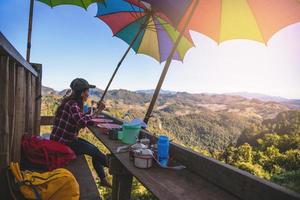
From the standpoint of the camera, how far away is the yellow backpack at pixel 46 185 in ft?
5.99

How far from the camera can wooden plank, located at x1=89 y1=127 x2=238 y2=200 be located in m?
1.90

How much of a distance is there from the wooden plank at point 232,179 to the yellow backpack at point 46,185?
1123 mm

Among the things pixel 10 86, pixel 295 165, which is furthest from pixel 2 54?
pixel 295 165

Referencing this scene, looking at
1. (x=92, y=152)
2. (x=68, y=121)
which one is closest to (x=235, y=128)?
(x=92, y=152)

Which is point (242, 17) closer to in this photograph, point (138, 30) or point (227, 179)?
point (138, 30)

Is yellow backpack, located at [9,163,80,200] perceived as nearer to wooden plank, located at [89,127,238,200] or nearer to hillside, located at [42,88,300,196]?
wooden plank, located at [89,127,238,200]

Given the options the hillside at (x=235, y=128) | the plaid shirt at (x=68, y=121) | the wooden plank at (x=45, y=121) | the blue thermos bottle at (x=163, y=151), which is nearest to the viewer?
the blue thermos bottle at (x=163, y=151)

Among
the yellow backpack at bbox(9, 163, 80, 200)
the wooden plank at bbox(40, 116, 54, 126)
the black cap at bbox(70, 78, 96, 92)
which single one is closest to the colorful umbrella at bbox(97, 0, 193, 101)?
the wooden plank at bbox(40, 116, 54, 126)

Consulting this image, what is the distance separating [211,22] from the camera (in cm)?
516

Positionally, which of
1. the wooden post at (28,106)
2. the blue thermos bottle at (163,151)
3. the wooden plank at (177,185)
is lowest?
the wooden plank at (177,185)

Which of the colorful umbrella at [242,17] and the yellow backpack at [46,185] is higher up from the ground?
the colorful umbrella at [242,17]

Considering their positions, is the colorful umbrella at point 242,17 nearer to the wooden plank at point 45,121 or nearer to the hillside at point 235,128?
the hillside at point 235,128

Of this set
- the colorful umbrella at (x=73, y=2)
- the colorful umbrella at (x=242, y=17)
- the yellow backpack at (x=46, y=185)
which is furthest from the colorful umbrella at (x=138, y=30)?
the yellow backpack at (x=46, y=185)

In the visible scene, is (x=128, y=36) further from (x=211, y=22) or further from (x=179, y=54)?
(x=211, y=22)
